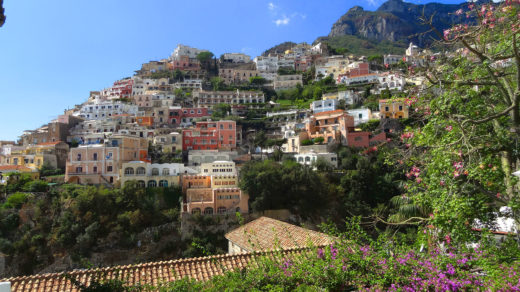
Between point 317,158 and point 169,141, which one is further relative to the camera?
point 169,141

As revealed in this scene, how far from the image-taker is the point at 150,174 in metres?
31.3

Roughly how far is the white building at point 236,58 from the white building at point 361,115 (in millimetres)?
45037

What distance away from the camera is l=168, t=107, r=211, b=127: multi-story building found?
50.2 m

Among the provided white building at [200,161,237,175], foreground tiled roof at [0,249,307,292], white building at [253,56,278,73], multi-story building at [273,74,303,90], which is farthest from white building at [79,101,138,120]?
foreground tiled roof at [0,249,307,292]

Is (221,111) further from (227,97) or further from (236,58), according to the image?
(236,58)

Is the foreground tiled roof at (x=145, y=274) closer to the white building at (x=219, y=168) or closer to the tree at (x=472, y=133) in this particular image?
the tree at (x=472, y=133)

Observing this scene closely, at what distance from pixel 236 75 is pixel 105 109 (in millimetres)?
30868

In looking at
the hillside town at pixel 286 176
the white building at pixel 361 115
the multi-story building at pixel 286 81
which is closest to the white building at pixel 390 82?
the hillside town at pixel 286 176

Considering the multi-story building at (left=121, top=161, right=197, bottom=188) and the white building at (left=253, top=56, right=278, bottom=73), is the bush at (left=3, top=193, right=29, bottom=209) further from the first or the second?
the white building at (left=253, top=56, right=278, bottom=73)

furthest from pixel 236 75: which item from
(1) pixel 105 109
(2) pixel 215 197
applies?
(2) pixel 215 197

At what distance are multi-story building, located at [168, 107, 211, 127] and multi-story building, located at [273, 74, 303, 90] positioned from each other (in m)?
21.9

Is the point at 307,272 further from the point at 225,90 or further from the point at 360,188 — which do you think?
the point at 225,90

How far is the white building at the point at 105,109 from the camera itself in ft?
168

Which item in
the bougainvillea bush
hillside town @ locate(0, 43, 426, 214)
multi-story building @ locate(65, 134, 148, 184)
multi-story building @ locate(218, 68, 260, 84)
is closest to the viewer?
the bougainvillea bush
